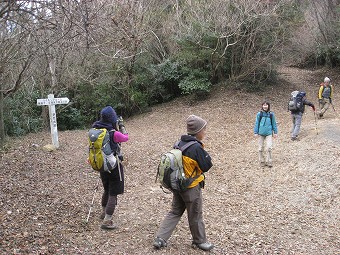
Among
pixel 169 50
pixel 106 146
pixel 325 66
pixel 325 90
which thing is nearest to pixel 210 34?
pixel 169 50

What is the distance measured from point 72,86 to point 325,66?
1704 cm

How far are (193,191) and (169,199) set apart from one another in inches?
116

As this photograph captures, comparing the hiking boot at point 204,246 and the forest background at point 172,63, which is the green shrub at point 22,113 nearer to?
the forest background at point 172,63

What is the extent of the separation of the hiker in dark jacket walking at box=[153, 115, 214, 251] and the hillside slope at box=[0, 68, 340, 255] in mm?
199

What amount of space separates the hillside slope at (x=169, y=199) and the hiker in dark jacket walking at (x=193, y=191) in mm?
199

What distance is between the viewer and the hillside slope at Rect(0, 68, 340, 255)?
5051mm

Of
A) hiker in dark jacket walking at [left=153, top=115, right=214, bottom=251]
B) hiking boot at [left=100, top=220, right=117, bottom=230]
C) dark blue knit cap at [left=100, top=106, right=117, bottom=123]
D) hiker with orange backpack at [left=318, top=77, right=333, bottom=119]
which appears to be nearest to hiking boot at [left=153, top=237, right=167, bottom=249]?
hiker in dark jacket walking at [left=153, top=115, right=214, bottom=251]

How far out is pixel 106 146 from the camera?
5.07 m

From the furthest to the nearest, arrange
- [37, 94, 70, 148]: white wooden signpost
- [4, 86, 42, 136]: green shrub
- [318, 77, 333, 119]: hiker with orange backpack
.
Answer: [4, 86, 42, 136]: green shrub < [318, 77, 333, 119]: hiker with orange backpack < [37, 94, 70, 148]: white wooden signpost

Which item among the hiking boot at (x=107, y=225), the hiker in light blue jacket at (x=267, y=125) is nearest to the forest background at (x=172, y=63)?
the hiker in light blue jacket at (x=267, y=125)

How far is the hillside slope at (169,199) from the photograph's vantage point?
505 cm

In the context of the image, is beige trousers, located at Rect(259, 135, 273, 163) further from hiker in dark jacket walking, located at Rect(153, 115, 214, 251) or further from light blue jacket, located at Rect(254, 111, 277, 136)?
hiker in dark jacket walking, located at Rect(153, 115, 214, 251)

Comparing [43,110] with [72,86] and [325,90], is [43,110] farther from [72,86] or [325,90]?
[325,90]

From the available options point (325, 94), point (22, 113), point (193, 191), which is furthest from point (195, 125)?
point (22, 113)
